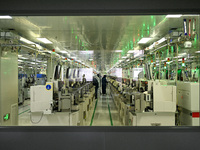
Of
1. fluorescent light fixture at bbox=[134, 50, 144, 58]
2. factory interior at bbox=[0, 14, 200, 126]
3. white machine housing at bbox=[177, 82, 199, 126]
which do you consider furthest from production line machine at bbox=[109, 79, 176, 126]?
fluorescent light fixture at bbox=[134, 50, 144, 58]

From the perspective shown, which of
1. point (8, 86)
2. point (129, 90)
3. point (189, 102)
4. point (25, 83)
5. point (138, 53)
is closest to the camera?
point (189, 102)

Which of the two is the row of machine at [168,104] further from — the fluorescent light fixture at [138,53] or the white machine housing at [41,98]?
the fluorescent light fixture at [138,53]

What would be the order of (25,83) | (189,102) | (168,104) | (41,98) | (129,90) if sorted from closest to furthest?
(189,102), (168,104), (41,98), (129,90), (25,83)

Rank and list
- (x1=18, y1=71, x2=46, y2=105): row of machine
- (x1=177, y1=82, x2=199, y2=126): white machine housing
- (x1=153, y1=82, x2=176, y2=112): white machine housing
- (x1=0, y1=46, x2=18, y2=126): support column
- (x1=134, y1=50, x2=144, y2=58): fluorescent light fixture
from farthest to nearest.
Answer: (x1=18, y1=71, x2=46, y2=105): row of machine, (x1=134, y1=50, x2=144, y2=58): fluorescent light fixture, (x1=0, y1=46, x2=18, y2=126): support column, (x1=153, y1=82, x2=176, y2=112): white machine housing, (x1=177, y1=82, x2=199, y2=126): white machine housing

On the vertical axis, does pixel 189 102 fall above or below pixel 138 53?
below

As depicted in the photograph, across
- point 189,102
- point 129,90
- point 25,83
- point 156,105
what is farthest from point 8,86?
point 25,83

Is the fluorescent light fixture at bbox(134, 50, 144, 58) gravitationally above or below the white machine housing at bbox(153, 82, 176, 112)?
above

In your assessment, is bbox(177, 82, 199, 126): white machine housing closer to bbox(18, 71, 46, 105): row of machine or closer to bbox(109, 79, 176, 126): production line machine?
bbox(109, 79, 176, 126): production line machine

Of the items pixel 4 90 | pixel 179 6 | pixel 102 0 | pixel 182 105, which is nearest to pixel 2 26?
pixel 4 90

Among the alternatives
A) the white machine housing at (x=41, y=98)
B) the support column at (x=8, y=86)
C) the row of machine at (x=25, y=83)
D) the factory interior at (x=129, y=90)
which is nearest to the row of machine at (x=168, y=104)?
the factory interior at (x=129, y=90)

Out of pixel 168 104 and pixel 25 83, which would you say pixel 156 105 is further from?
pixel 25 83

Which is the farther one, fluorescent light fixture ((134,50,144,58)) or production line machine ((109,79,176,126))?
fluorescent light fixture ((134,50,144,58))

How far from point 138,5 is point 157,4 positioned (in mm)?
234
